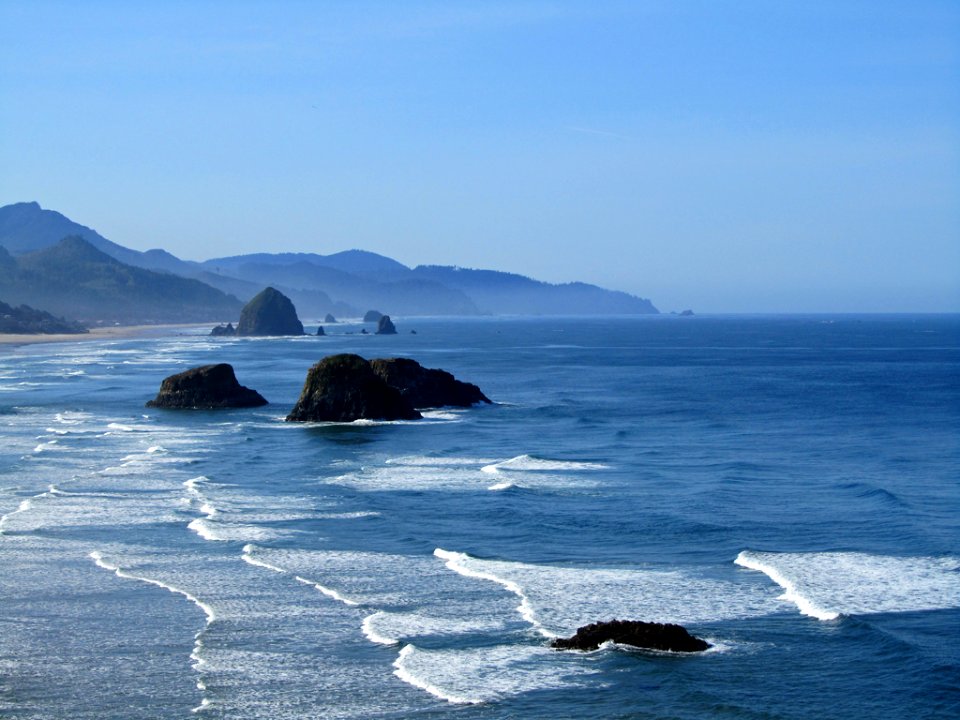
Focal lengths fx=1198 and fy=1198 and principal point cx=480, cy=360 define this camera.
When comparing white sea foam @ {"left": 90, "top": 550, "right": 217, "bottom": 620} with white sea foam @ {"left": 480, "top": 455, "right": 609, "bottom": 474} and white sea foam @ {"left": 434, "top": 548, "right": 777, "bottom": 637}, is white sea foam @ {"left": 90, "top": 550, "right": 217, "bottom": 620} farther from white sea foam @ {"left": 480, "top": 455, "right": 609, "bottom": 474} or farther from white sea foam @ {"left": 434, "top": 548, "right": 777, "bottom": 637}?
white sea foam @ {"left": 480, "top": 455, "right": 609, "bottom": 474}

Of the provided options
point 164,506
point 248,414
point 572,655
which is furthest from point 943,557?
point 248,414

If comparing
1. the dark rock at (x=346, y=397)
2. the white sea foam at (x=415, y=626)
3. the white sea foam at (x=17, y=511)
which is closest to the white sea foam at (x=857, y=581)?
the white sea foam at (x=415, y=626)

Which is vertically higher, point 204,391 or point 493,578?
point 204,391

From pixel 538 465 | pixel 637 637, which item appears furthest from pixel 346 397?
pixel 637 637

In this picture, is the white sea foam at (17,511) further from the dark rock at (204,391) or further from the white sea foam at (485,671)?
the dark rock at (204,391)

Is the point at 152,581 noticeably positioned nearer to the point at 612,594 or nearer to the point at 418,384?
the point at 612,594

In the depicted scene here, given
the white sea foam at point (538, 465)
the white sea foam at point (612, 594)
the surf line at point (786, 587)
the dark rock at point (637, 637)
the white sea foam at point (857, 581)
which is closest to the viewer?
the dark rock at point (637, 637)
